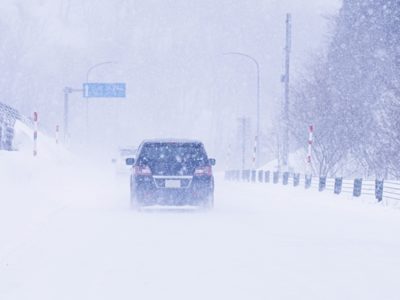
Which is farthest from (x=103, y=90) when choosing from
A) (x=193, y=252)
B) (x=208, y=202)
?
(x=193, y=252)

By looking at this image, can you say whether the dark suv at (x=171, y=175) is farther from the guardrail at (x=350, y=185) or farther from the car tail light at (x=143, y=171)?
the guardrail at (x=350, y=185)

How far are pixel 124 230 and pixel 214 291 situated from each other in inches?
210

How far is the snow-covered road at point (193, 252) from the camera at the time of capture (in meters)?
7.00

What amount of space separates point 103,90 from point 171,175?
40.4 m

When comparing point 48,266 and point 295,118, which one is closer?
point 48,266

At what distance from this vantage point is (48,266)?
8.19m

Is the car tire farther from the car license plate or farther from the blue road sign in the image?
the blue road sign

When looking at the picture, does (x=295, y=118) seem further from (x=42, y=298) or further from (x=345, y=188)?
(x=42, y=298)

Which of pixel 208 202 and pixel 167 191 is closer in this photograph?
pixel 167 191

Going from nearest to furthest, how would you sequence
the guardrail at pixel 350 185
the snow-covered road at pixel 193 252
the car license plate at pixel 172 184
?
the snow-covered road at pixel 193 252
the car license plate at pixel 172 184
the guardrail at pixel 350 185

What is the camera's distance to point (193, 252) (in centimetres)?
942

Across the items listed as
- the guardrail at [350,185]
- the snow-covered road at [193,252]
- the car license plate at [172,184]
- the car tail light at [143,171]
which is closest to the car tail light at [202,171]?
the car license plate at [172,184]

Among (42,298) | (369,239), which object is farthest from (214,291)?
(369,239)

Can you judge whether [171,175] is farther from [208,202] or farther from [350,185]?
[350,185]
